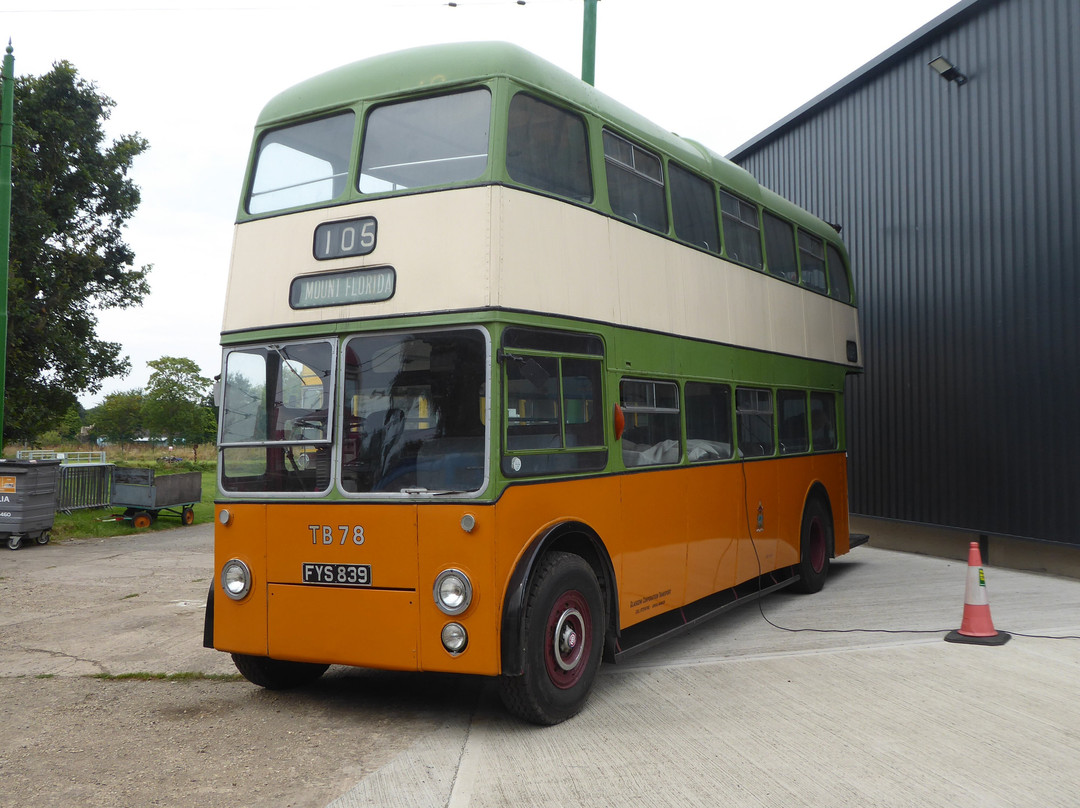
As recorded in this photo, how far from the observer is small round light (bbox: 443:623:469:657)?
5207mm

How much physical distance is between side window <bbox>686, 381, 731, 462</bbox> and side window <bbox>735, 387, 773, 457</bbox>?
0.29 metres

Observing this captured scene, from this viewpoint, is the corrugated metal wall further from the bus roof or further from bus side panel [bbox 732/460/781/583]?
the bus roof

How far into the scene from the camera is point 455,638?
522 cm

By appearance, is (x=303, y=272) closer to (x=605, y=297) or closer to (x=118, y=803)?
(x=605, y=297)

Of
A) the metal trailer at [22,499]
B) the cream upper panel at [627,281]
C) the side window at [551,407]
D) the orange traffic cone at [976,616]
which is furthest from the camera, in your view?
the metal trailer at [22,499]

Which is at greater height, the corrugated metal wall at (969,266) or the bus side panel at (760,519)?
the corrugated metal wall at (969,266)

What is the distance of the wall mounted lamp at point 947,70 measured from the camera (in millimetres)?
12484

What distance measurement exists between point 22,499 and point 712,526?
463 inches

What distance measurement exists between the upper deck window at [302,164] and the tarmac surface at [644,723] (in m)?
3.40

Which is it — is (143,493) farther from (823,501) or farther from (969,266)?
(969,266)

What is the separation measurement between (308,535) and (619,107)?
3954 millimetres

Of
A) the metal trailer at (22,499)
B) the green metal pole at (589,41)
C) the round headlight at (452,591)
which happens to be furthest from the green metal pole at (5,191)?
the round headlight at (452,591)

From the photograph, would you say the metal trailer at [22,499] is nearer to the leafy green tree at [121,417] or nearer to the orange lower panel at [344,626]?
the orange lower panel at [344,626]

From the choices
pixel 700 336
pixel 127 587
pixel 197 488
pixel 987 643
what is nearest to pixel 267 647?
pixel 700 336
